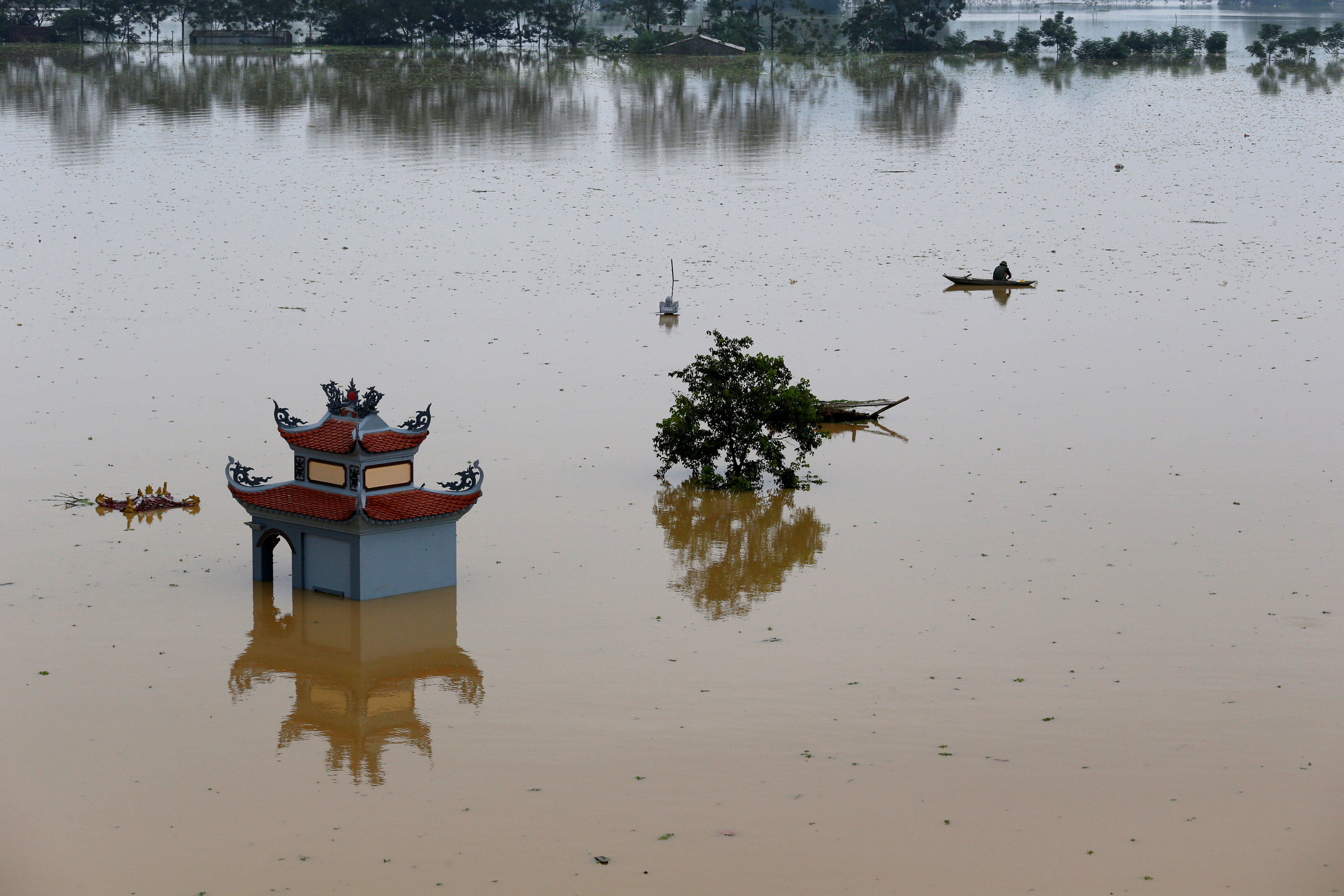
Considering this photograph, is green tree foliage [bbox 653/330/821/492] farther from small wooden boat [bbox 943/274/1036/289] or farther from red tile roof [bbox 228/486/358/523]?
small wooden boat [bbox 943/274/1036/289]

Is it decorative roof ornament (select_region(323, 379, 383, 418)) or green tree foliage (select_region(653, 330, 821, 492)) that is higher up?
decorative roof ornament (select_region(323, 379, 383, 418))

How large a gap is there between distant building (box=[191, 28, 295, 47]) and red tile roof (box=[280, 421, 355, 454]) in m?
125

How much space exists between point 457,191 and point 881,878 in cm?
5974

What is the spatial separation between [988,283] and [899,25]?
93.7m

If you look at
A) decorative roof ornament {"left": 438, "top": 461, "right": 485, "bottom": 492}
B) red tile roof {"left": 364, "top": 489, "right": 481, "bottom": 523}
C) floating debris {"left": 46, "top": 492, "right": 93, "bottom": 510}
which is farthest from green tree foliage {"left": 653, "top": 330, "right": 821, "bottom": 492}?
floating debris {"left": 46, "top": 492, "right": 93, "bottom": 510}

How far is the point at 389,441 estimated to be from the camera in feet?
83.9

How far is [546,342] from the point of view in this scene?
47656mm

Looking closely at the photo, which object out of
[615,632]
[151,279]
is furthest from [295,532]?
[151,279]

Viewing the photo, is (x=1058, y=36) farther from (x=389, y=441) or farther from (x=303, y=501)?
(x=303, y=501)

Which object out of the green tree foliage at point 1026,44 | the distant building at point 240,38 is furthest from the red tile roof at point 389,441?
the green tree foliage at point 1026,44

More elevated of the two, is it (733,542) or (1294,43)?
(1294,43)

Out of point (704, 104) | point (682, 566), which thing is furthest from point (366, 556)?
point (704, 104)

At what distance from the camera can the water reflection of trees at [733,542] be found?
2802cm

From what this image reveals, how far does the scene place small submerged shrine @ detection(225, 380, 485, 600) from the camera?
25344mm
